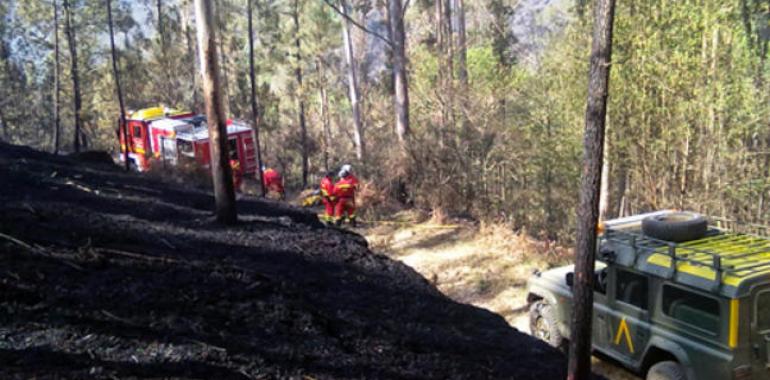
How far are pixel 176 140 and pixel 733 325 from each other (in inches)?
758

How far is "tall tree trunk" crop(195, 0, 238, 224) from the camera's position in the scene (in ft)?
28.8

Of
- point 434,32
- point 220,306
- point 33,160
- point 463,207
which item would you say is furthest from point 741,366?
point 434,32

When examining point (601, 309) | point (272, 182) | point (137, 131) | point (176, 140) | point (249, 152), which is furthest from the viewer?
point (137, 131)

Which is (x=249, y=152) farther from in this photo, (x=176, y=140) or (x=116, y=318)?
(x=116, y=318)

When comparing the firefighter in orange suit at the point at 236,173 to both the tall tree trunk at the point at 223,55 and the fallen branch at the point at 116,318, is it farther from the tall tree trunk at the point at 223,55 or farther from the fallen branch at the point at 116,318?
the tall tree trunk at the point at 223,55

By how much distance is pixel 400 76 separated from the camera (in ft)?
55.3

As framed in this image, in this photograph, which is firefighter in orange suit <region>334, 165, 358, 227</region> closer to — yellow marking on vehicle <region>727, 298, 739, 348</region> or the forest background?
the forest background

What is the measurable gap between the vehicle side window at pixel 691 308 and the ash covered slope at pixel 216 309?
127 cm

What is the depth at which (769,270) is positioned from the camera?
18.0 feet

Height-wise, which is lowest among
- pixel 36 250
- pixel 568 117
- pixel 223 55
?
pixel 36 250

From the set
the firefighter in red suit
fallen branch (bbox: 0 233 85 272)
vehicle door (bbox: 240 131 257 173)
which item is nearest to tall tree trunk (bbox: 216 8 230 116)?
vehicle door (bbox: 240 131 257 173)

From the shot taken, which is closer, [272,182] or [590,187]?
[590,187]

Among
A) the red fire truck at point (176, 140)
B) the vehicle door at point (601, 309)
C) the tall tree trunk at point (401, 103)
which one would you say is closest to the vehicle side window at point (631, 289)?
the vehicle door at point (601, 309)

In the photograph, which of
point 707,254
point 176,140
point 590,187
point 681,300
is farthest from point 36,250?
point 176,140
